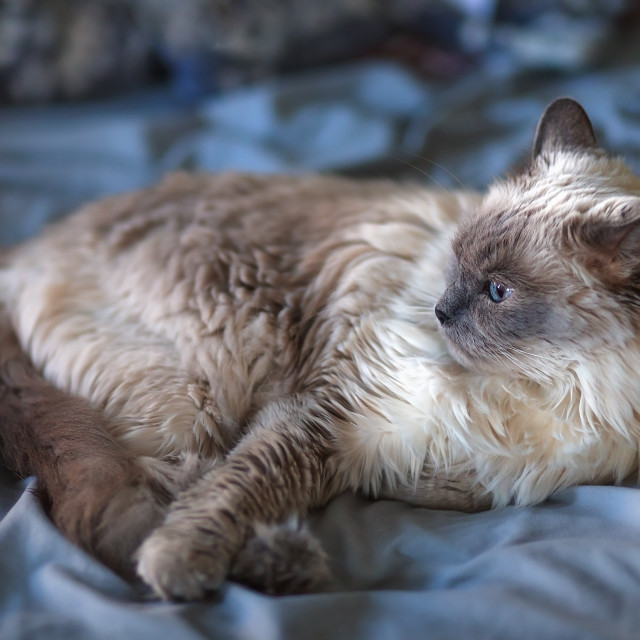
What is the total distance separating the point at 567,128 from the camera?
1569 mm

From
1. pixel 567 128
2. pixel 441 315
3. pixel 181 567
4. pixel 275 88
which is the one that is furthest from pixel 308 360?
pixel 275 88

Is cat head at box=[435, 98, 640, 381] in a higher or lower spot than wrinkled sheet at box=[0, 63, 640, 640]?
higher

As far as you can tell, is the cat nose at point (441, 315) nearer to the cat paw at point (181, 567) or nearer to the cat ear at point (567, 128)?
the cat ear at point (567, 128)

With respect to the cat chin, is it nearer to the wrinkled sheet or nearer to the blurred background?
the wrinkled sheet

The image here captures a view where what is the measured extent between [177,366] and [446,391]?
0.65m

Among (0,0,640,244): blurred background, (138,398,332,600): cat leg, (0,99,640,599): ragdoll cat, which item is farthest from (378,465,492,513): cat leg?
(0,0,640,244): blurred background

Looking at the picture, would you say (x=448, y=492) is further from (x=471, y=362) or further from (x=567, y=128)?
(x=567, y=128)

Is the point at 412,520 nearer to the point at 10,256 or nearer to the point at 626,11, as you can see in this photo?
the point at 10,256

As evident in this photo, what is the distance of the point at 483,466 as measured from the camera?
1426 mm

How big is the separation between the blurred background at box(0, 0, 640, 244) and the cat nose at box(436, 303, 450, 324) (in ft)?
3.27

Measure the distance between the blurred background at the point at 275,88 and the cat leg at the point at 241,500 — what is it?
1238 mm

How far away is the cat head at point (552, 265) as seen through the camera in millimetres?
1252

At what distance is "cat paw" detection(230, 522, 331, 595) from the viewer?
1.22 metres

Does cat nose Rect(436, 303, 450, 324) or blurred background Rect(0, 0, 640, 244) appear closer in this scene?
cat nose Rect(436, 303, 450, 324)
